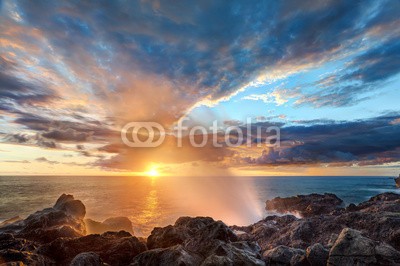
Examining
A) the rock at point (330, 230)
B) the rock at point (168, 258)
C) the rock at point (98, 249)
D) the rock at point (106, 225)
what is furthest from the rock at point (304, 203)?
the rock at point (98, 249)

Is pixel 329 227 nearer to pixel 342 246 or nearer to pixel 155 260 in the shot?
pixel 342 246

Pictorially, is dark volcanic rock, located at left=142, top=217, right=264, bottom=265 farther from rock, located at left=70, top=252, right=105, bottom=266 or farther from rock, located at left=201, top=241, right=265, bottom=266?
rock, located at left=70, top=252, right=105, bottom=266

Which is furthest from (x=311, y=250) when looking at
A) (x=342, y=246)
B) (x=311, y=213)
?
(x=311, y=213)

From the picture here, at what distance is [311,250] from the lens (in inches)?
612

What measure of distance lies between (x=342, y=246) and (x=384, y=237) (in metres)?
9.43

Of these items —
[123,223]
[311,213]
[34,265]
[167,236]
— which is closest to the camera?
[34,265]

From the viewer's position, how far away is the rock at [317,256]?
15.0 m

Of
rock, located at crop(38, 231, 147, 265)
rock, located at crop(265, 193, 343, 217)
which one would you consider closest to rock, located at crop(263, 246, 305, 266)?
rock, located at crop(38, 231, 147, 265)

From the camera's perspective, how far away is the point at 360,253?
45.0ft

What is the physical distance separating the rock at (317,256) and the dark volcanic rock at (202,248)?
10.7ft

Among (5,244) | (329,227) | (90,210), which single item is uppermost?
(5,244)

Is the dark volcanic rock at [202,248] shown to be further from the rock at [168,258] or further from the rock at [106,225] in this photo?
the rock at [106,225]

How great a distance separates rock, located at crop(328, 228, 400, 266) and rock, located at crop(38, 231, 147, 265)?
1256cm

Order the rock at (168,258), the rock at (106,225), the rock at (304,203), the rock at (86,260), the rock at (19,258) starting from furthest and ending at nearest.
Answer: the rock at (304,203) < the rock at (106,225) < the rock at (168,258) < the rock at (19,258) < the rock at (86,260)
